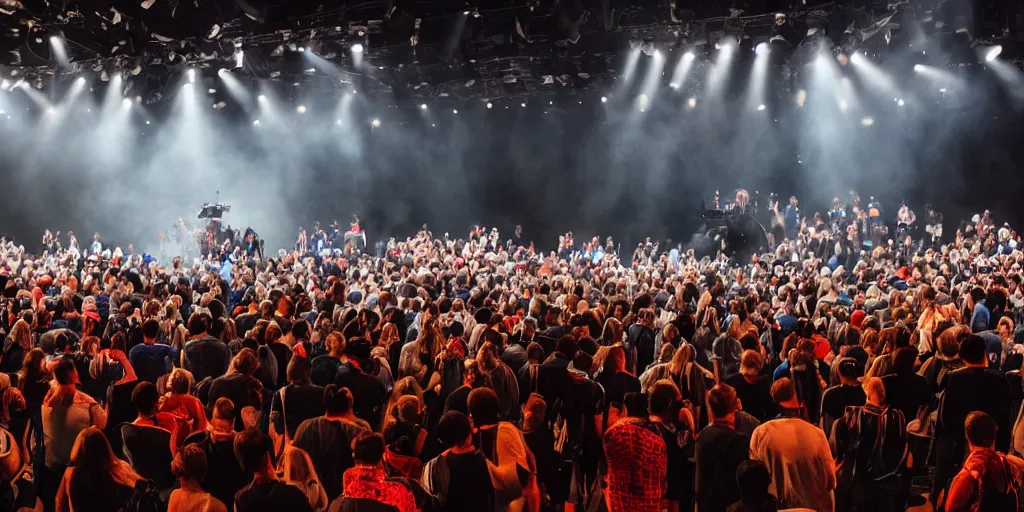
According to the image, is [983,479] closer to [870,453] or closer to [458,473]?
[870,453]

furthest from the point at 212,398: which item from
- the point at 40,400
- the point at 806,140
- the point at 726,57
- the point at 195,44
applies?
the point at 806,140

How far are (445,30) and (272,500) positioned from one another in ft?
57.1

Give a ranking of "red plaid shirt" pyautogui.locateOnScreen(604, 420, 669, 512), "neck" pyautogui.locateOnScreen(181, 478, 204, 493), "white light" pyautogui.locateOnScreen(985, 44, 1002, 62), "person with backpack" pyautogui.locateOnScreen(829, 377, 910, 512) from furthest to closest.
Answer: "white light" pyautogui.locateOnScreen(985, 44, 1002, 62) < "person with backpack" pyautogui.locateOnScreen(829, 377, 910, 512) < "red plaid shirt" pyautogui.locateOnScreen(604, 420, 669, 512) < "neck" pyautogui.locateOnScreen(181, 478, 204, 493)

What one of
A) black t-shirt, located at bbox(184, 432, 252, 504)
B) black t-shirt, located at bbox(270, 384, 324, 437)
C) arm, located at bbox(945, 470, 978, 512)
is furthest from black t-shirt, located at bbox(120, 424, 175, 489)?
arm, located at bbox(945, 470, 978, 512)

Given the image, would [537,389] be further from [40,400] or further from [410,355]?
[40,400]

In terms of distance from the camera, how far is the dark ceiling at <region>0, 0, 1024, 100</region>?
1794cm

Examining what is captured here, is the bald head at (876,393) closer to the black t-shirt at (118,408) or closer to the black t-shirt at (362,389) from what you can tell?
the black t-shirt at (362,389)

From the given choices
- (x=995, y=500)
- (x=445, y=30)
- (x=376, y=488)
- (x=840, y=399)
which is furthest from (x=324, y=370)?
(x=445, y=30)

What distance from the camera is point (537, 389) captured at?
248 inches

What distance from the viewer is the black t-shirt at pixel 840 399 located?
542cm

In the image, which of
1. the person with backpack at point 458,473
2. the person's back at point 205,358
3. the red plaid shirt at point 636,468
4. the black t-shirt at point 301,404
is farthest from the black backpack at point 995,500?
the person's back at point 205,358

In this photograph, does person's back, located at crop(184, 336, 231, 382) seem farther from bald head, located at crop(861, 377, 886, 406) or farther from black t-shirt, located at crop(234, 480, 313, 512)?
bald head, located at crop(861, 377, 886, 406)

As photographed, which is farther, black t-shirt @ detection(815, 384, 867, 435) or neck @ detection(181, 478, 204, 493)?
black t-shirt @ detection(815, 384, 867, 435)

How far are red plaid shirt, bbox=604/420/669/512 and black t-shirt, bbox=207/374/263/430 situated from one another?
235cm
